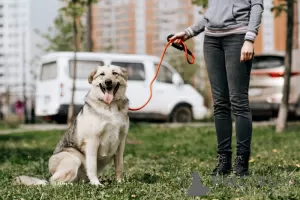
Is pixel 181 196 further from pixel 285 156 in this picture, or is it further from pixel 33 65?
pixel 33 65

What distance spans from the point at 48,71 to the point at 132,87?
2.50 m

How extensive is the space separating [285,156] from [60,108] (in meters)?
10.5

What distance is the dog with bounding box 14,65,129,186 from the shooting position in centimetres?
520

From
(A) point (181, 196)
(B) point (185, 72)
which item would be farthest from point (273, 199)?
(B) point (185, 72)


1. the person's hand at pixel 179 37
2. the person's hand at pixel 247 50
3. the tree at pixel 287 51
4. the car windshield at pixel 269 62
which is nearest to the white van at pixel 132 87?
the car windshield at pixel 269 62

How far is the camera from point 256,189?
4.52 metres

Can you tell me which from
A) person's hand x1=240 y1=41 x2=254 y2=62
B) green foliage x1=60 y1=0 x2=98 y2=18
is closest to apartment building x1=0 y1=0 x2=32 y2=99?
green foliage x1=60 y1=0 x2=98 y2=18

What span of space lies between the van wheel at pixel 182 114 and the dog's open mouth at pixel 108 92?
44.7ft

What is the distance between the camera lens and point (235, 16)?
A: 203 inches

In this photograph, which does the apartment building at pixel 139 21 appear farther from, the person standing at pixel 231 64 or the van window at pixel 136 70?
the person standing at pixel 231 64

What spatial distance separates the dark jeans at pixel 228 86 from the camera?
204 inches

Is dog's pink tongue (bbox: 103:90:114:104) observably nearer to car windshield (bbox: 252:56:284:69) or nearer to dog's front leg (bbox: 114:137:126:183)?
dog's front leg (bbox: 114:137:126:183)

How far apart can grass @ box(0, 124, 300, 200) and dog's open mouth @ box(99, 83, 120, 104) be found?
0.71m

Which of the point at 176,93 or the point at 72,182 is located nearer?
the point at 72,182
